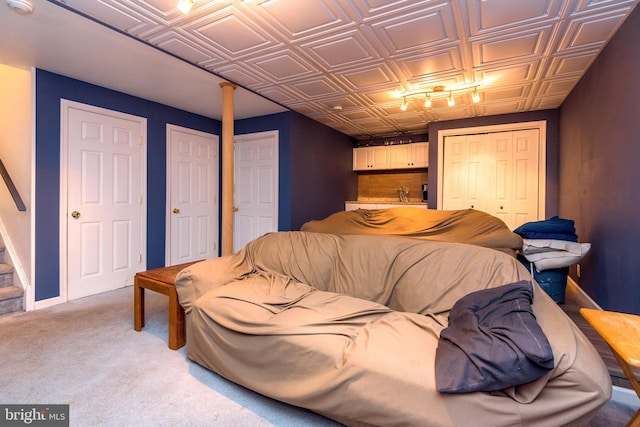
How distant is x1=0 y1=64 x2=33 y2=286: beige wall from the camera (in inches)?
126

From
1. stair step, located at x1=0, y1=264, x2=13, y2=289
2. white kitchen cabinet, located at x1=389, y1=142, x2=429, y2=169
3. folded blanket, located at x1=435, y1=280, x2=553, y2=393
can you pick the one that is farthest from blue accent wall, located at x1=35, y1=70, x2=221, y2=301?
white kitchen cabinet, located at x1=389, y1=142, x2=429, y2=169

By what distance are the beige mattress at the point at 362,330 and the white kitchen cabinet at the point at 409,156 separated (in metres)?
3.85

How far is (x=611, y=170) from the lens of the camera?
8.49 ft

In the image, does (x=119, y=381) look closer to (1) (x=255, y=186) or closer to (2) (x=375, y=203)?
(1) (x=255, y=186)

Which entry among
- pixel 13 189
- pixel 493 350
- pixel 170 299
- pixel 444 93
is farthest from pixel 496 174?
pixel 13 189

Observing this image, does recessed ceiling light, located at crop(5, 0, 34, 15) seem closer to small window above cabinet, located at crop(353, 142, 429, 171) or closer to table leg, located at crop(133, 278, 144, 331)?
table leg, located at crop(133, 278, 144, 331)

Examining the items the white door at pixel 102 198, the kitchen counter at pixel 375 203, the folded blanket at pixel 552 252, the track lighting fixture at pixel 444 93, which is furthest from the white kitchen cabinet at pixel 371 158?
the white door at pixel 102 198

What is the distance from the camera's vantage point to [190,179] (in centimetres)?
480

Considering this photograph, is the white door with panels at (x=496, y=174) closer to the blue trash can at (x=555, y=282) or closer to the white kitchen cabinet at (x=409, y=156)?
the white kitchen cabinet at (x=409, y=156)

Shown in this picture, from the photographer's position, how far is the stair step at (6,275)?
319 cm

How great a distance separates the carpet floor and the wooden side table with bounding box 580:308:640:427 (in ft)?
1.75

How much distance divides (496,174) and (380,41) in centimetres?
330

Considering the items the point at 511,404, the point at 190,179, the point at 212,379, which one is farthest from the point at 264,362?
→ the point at 190,179

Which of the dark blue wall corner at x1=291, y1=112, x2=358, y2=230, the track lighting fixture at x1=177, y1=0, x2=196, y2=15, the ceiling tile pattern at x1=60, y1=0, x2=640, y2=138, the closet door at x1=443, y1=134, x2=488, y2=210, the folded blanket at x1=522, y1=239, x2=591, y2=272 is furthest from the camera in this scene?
the closet door at x1=443, y1=134, x2=488, y2=210
